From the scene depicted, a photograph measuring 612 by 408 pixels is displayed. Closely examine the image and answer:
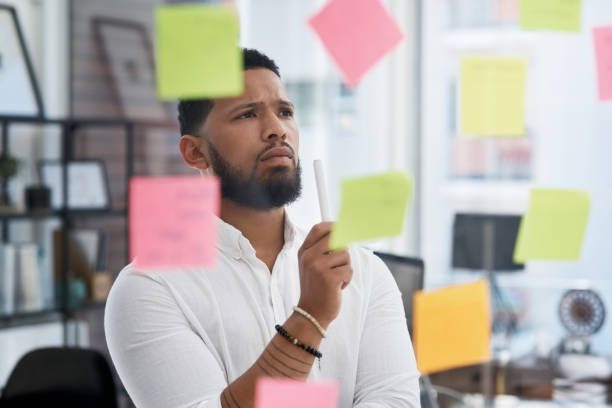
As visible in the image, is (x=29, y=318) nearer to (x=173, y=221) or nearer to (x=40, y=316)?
(x=40, y=316)

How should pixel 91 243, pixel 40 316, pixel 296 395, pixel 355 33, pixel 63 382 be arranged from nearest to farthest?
pixel 296 395 → pixel 355 33 → pixel 63 382 → pixel 40 316 → pixel 91 243

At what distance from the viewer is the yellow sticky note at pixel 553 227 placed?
0.81 m

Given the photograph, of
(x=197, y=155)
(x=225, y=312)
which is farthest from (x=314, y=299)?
(x=197, y=155)

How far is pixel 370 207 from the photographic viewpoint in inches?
22.2

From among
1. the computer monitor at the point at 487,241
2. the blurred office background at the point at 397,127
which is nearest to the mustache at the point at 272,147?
the computer monitor at the point at 487,241

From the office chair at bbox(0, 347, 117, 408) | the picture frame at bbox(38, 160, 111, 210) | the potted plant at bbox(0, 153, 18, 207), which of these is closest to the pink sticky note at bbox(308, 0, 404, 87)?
the office chair at bbox(0, 347, 117, 408)

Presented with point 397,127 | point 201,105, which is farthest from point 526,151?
point 201,105

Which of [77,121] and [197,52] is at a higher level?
[77,121]

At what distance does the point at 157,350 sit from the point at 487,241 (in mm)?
1526

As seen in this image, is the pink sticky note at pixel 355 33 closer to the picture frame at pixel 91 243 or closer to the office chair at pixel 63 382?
the office chair at pixel 63 382

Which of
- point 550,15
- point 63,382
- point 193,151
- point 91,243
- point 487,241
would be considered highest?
point 550,15

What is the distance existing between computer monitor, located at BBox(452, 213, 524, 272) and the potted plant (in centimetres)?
182

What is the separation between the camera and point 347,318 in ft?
3.57

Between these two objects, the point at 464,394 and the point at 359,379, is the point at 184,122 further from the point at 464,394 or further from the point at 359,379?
the point at 464,394
